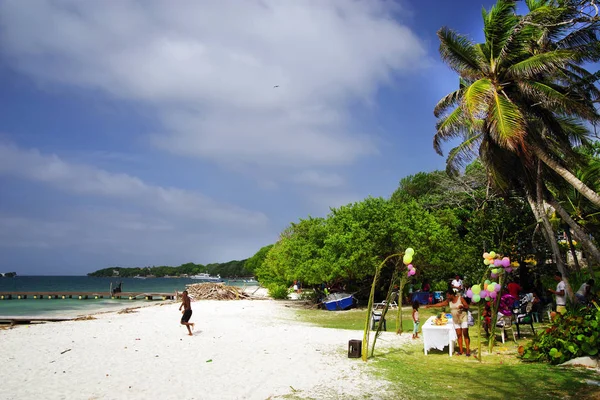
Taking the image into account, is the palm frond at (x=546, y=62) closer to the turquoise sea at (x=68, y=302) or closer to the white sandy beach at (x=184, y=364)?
the white sandy beach at (x=184, y=364)

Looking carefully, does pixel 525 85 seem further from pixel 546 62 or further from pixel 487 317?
pixel 487 317

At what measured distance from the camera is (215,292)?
1433 inches

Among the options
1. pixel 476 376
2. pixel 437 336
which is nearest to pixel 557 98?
pixel 437 336

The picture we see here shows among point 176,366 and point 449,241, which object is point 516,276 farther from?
point 176,366

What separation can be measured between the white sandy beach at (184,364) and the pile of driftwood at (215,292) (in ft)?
62.9

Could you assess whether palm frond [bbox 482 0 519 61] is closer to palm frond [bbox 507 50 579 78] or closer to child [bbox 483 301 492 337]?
palm frond [bbox 507 50 579 78]

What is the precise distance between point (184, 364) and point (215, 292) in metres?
26.2

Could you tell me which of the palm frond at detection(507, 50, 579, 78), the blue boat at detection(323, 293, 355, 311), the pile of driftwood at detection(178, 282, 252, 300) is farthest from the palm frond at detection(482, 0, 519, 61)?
the pile of driftwood at detection(178, 282, 252, 300)

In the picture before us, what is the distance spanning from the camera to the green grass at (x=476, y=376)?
7.85 m

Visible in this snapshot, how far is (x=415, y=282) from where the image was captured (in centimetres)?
3164

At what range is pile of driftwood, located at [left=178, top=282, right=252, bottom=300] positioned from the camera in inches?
1422

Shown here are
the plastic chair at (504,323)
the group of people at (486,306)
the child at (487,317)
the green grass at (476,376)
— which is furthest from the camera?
the plastic chair at (504,323)

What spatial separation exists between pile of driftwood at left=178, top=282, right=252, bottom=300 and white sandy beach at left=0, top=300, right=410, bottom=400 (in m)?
19.2

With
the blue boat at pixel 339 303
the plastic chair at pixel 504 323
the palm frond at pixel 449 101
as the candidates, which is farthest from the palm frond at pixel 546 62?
the blue boat at pixel 339 303
